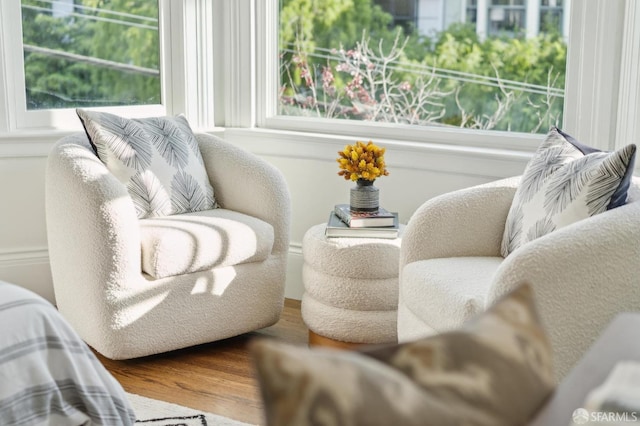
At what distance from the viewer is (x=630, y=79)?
3.15 metres

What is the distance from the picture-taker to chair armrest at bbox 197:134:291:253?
11.3ft

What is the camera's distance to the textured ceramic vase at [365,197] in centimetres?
325

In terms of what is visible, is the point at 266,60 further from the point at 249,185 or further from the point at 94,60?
A: the point at 249,185

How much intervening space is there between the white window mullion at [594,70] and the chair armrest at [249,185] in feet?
3.82

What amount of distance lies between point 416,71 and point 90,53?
58.9 inches

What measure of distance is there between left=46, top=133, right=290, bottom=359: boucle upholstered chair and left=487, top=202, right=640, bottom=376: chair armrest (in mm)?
1261

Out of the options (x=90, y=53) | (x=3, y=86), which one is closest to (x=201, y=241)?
(x=3, y=86)

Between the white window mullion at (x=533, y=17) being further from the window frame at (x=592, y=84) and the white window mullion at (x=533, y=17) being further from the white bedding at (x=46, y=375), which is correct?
the white bedding at (x=46, y=375)

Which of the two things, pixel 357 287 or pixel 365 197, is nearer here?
pixel 357 287

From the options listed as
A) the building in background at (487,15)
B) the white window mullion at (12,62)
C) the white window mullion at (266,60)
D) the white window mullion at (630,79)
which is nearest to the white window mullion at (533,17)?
the building in background at (487,15)

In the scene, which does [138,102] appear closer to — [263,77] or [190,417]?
[263,77]

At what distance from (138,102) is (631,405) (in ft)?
11.7

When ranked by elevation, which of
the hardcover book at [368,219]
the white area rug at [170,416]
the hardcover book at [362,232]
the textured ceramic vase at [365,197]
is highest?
the textured ceramic vase at [365,197]

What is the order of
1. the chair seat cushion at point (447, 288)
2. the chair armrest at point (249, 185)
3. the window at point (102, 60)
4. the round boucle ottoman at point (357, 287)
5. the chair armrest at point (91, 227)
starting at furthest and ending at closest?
the window at point (102, 60)
the chair armrest at point (249, 185)
the round boucle ottoman at point (357, 287)
the chair armrest at point (91, 227)
the chair seat cushion at point (447, 288)
